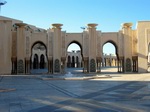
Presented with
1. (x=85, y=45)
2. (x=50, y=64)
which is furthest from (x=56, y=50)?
(x=85, y=45)

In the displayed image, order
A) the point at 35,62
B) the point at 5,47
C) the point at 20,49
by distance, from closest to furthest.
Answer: the point at 5,47
the point at 20,49
the point at 35,62

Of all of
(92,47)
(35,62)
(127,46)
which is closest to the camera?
(92,47)

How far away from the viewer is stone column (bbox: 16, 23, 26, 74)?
27.5 m

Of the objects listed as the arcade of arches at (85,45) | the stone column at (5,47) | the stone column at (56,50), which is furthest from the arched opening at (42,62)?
the stone column at (5,47)

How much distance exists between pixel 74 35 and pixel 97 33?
2.67 meters

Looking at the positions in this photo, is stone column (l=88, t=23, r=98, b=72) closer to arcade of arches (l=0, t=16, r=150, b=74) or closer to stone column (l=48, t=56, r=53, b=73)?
arcade of arches (l=0, t=16, r=150, b=74)

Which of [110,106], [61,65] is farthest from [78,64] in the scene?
[110,106]

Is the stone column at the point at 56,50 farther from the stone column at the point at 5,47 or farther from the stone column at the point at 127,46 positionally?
the stone column at the point at 127,46

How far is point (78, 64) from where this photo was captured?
64125mm

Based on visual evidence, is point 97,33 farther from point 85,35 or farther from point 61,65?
point 61,65

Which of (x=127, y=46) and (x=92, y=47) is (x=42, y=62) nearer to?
(x=92, y=47)

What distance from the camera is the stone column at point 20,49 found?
27.5 metres

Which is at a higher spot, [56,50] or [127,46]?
[127,46]

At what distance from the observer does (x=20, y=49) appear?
90.4ft
